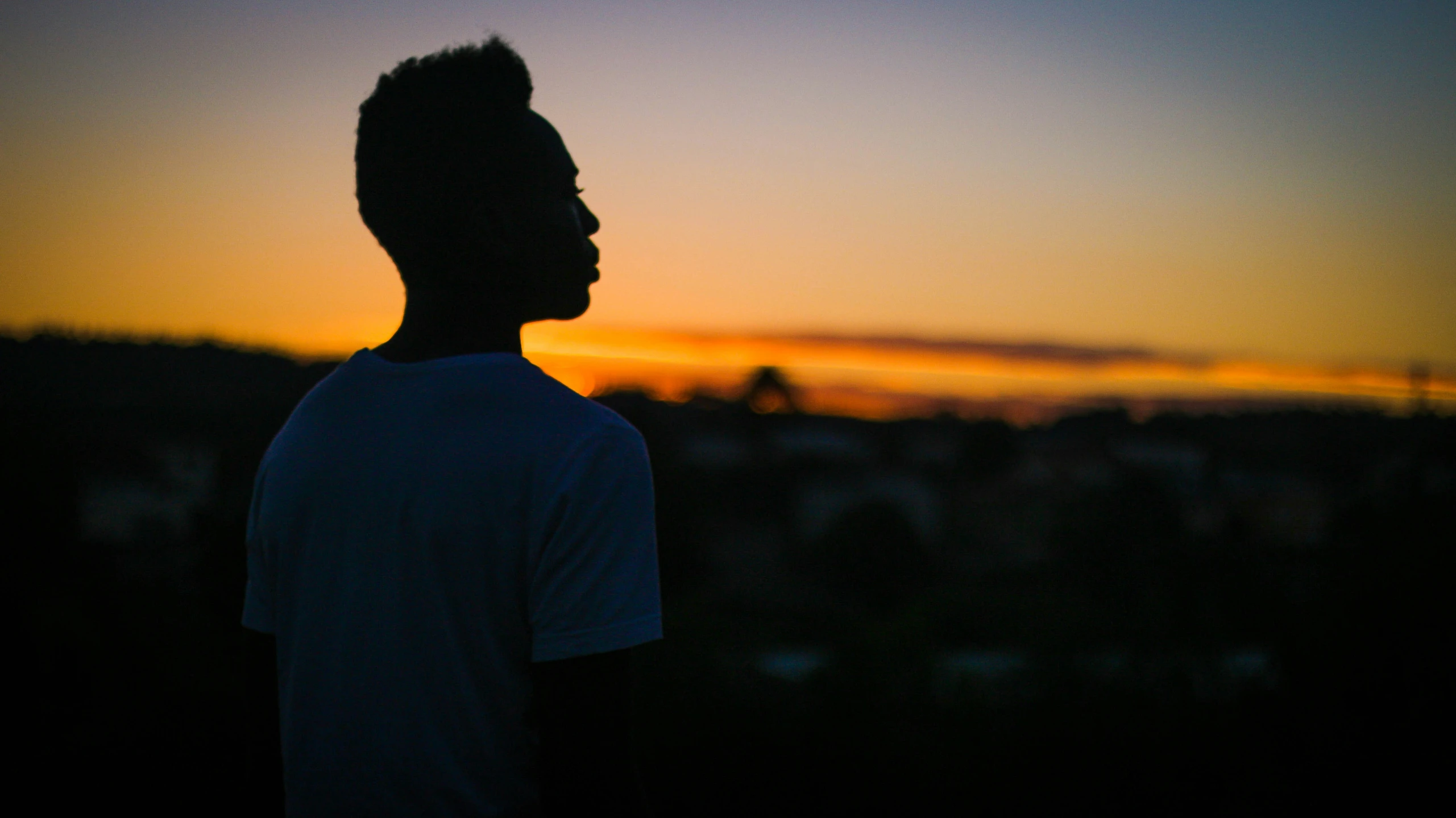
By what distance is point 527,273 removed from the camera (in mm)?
1630

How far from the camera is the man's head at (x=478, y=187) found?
5.29 feet

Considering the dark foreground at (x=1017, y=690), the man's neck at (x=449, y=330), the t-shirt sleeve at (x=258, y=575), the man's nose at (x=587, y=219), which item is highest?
the man's nose at (x=587, y=219)

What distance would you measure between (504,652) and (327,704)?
32 centimetres

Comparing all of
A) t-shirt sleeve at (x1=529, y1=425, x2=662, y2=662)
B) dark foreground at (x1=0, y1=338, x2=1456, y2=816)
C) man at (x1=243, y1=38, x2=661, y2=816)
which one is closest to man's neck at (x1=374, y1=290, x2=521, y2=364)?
man at (x1=243, y1=38, x2=661, y2=816)

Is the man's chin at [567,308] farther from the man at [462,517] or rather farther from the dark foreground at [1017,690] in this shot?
the dark foreground at [1017,690]

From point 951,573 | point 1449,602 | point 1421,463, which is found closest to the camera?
point 1449,602

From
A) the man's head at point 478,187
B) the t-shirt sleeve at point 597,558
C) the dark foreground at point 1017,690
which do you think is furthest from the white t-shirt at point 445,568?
the dark foreground at point 1017,690

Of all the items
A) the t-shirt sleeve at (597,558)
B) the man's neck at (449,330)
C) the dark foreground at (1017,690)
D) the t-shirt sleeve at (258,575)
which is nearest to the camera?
the t-shirt sleeve at (597,558)

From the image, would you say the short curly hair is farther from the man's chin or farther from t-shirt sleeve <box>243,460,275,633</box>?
t-shirt sleeve <box>243,460,275,633</box>

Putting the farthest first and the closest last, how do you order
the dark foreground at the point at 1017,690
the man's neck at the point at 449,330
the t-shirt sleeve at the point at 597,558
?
1. the dark foreground at the point at 1017,690
2. the man's neck at the point at 449,330
3. the t-shirt sleeve at the point at 597,558

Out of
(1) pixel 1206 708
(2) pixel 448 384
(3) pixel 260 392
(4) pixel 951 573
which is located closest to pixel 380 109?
(2) pixel 448 384

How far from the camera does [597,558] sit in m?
1.39

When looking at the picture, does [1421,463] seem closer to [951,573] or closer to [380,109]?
[380,109]

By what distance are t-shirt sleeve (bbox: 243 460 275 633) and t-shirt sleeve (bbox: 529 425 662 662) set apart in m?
0.56
